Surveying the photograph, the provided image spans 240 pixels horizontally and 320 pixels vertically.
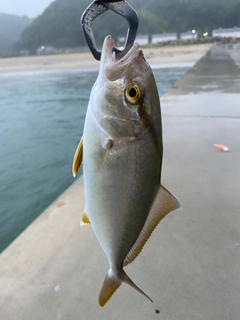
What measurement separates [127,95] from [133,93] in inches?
1.0

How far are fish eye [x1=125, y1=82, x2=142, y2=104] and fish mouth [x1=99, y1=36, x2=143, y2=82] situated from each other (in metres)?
0.06

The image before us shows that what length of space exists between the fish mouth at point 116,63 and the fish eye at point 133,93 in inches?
2.2

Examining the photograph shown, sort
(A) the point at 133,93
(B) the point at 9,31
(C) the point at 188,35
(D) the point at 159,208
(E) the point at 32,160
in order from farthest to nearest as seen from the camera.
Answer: (B) the point at 9,31 → (C) the point at 188,35 → (E) the point at 32,160 → (D) the point at 159,208 → (A) the point at 133,93

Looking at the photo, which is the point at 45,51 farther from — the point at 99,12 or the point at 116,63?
the point at 116,63

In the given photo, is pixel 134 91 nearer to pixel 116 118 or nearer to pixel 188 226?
pixel 116 118

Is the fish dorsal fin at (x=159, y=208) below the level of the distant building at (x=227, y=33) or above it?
above

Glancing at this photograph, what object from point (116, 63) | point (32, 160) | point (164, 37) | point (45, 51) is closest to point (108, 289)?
point (116, 63)

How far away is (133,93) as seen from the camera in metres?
1.26

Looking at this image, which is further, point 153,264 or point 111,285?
point 153,264

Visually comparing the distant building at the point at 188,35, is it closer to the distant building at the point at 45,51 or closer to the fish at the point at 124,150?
the distant building at the point at 45,51

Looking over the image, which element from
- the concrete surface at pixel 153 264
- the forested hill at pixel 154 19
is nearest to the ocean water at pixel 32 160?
the concrete surface at pixel 153 264

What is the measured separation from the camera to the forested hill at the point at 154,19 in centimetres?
6331

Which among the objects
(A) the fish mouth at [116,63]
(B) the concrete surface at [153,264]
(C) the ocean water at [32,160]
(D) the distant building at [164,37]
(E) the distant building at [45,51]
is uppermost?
(A) the fish mouth at [116,63]

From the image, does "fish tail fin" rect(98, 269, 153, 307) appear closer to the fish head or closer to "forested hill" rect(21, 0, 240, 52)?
the fish head
